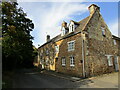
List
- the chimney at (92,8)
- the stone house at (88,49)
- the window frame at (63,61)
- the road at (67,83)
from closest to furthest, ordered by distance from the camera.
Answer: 1. the road at (67,83)
2. the stone house at (88,49)
3. the chimney at (92,8)
4. the window frame at (63,61)

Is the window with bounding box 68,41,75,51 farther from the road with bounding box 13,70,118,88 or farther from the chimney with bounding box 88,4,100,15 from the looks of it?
the chimney with bounding box 88,4,100,15

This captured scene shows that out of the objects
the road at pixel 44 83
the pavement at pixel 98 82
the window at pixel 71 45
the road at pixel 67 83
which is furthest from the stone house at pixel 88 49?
the road at pixel 44 83

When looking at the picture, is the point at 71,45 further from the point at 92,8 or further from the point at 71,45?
the point at 92,8

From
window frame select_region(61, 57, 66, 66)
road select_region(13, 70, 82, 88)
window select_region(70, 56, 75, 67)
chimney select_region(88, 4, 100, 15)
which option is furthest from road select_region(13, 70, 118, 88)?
chimney select_region(88, 4, 100, 15)

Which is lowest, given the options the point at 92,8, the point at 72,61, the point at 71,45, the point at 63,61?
the point at 63,61

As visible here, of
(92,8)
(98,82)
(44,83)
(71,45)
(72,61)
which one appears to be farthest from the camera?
(92,8)

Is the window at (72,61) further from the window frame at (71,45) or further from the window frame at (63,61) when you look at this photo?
the window frame at (63,61)

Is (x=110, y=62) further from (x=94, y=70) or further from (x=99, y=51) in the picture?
(x=94, y=70)

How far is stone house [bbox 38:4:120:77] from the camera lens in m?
14.0

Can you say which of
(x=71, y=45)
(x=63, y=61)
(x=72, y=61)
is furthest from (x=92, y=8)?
(x=63, y=61)

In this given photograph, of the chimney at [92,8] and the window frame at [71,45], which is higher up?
the chimney at [92,8]

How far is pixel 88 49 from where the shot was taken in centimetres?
1408

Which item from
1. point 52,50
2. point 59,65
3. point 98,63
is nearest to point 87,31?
point 98,63

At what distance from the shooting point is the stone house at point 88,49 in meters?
14.0
